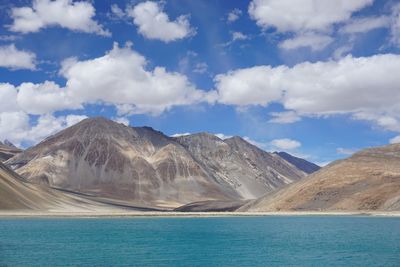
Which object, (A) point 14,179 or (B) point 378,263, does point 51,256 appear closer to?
(B) point 378,263

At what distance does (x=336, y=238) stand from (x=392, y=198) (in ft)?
284

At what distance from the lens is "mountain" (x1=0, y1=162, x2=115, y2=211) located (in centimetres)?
15625

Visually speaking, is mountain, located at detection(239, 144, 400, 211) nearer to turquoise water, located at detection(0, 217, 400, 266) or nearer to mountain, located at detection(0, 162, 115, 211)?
mountain, located at detection(0, 162, 115, 211)

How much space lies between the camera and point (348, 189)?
17025cm

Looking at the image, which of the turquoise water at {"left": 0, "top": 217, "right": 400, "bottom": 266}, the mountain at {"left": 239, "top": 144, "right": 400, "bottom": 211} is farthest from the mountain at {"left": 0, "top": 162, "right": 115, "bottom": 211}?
the turquoise water at {"left": 0, "top": 217, "right": 400, "bottom": 266}

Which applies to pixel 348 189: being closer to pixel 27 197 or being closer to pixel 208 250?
pixel 27 197

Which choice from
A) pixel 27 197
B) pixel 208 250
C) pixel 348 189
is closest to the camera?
pixel 208 250

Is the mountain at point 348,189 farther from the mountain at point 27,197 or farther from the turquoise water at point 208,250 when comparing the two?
the turquoise water at point 208,250

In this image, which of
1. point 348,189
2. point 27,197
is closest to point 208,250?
point 27,197

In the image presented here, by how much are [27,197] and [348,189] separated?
9631 cm

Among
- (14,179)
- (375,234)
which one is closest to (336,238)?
(375,234)

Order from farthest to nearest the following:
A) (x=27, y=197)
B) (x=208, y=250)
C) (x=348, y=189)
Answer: (x=348, y=189) < (x=27, y=197) < (x=208, y=250)

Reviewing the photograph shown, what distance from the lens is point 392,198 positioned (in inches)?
6132

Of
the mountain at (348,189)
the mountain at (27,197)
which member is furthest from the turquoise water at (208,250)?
the mountain at (348,189)
